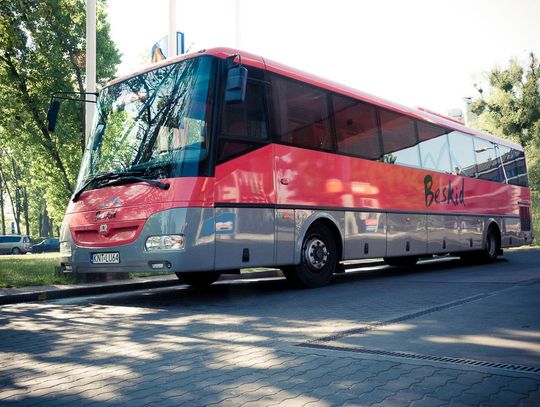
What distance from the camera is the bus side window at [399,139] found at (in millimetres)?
11741

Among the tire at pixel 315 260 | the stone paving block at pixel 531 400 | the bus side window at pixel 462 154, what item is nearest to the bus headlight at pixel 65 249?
the tire at pixel 315 260

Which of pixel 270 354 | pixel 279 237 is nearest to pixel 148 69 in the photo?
pixel 279 237

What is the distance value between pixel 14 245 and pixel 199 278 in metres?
43.7

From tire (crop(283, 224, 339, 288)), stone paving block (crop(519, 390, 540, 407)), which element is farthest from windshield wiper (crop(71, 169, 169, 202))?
stone paving block (crop(519, 390, 540, 407))

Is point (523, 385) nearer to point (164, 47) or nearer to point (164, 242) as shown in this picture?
point (164, 242)

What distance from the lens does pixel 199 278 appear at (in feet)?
33.2

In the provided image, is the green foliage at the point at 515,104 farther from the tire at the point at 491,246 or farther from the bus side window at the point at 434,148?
the bus side window at the point at 434,148

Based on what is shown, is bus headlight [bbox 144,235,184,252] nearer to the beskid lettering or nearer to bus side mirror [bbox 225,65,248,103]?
bus side mirror [bbox 225,65,248,103]

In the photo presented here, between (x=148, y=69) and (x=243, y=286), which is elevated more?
(x=148, y=69)

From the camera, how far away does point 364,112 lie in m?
11.1

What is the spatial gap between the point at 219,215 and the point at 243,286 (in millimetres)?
3305

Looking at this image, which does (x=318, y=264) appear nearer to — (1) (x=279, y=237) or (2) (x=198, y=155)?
(1) (x=279, y=237)

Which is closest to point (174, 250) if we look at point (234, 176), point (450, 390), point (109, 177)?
point (234, 176)

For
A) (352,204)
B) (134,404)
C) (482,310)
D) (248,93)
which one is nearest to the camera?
(134,404)
